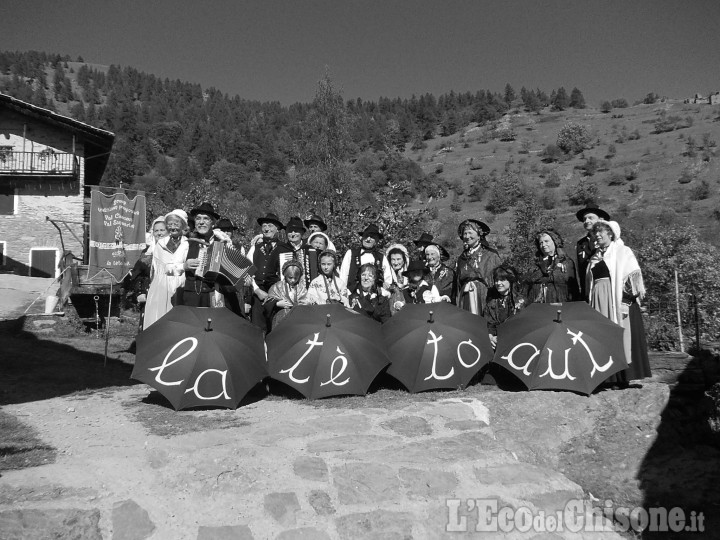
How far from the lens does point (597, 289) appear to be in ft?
20.7

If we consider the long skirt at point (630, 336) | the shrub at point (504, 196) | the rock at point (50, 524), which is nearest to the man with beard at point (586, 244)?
the long skirt at point (630, 336)

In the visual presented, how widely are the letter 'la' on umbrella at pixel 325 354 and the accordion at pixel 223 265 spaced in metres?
0.86

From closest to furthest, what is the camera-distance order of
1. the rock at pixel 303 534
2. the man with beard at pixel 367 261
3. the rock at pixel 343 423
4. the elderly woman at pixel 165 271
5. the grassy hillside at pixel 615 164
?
the rock at pixel 303 534
the rock at pixel 343 423
the elderly woman at pixel 165 271
the man with beard at pixel 367 261
the grassy hillside at pixel 615 164

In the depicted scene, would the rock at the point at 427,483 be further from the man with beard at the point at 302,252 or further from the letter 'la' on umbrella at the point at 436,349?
the man with beard at the point at 302,252

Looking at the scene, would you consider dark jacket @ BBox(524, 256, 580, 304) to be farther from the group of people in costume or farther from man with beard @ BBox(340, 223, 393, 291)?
man with beard @ BBox(340, 223, 393, 291)

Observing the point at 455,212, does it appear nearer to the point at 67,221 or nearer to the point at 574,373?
the point at 67,221

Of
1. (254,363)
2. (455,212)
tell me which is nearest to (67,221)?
(254,363)

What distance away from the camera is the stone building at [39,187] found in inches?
795

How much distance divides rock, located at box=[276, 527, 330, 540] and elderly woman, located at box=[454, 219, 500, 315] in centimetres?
383

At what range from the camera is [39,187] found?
67.7 ft

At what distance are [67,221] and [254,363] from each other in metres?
18.7

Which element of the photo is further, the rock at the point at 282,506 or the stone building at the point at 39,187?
the stone building at the point at 39,187

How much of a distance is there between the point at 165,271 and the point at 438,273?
11.8ft

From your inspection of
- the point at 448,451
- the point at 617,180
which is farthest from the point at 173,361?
the point at 617,180
